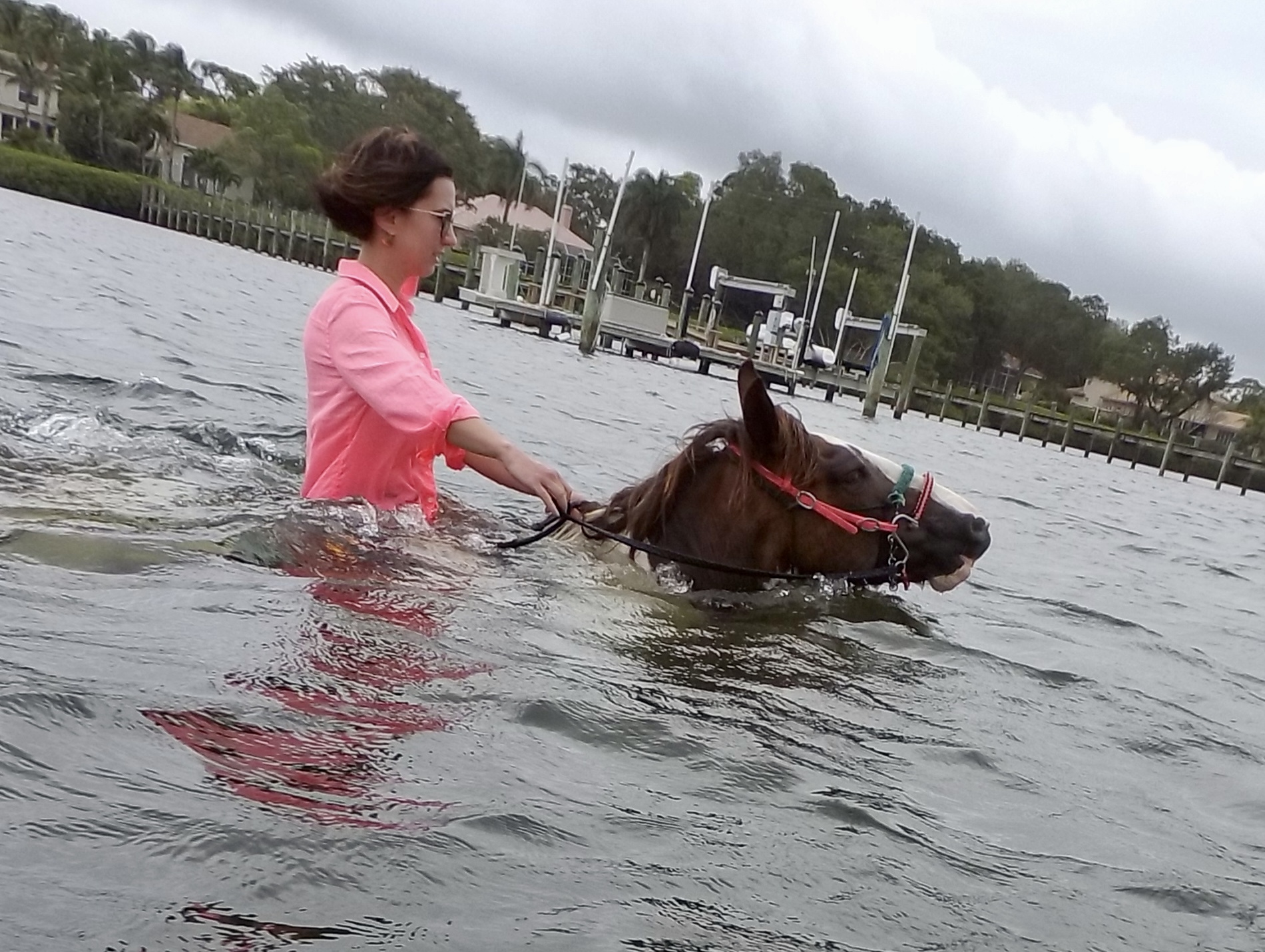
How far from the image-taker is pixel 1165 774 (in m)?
4.19

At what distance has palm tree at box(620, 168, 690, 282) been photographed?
7588 centimetres

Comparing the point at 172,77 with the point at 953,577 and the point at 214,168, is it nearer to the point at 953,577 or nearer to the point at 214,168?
the point at 214,168

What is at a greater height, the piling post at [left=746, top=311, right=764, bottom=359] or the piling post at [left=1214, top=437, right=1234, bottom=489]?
the piling post at [left=746, top=311, right=764, bottom=359]

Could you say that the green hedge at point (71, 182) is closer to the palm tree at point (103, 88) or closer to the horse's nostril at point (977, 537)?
the palm tree at point (103, 88)

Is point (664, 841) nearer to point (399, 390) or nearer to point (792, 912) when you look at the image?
point (792, 912)

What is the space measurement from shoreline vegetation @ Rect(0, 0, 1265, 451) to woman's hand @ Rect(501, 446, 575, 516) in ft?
229

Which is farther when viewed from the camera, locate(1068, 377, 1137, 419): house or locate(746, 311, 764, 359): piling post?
locate(1068, 377, 1137, 419): house

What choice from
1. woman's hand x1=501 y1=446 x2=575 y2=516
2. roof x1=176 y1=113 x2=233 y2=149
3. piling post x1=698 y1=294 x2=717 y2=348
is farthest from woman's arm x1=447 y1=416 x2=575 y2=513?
roof x1=176 y1=113 x2=233 y2=149

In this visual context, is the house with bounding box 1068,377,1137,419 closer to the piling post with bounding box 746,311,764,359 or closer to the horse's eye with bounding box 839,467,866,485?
the piling post with bounding box 746,311,764,359

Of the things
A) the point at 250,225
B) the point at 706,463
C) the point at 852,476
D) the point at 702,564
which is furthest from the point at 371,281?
the point at 250,225

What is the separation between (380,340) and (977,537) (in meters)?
2.38

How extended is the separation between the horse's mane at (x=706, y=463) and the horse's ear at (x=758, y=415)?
17mm

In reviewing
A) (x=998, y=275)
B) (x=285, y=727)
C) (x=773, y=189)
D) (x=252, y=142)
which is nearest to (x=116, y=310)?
(x=285, y=727)

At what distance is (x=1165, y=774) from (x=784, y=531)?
5.00ft
